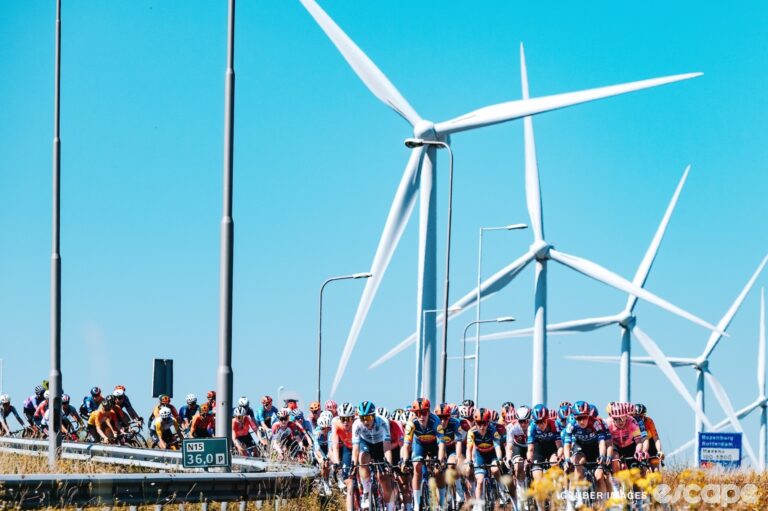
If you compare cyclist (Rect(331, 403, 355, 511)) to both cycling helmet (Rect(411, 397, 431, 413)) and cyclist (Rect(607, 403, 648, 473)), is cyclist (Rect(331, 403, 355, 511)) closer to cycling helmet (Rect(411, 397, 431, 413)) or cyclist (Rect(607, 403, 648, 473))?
cycling helmet (Rect(411, 397, 431, 413))

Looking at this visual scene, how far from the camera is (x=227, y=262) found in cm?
1853

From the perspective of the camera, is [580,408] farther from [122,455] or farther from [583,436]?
[122,455]

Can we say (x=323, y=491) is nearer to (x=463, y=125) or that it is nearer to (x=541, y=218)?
(x=463, y=125)

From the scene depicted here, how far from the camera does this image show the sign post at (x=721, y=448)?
1195 inches

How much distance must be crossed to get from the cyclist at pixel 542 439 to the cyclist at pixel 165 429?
8240 mm

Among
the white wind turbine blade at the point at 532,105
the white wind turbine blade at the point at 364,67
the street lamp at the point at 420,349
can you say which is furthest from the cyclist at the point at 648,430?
the white wind turbine blade at the point at 364,67

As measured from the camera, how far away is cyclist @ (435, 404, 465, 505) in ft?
61.1

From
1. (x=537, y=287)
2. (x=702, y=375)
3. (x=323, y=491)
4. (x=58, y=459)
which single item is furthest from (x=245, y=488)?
(x=702, y=375)

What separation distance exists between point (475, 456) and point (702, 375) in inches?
1803

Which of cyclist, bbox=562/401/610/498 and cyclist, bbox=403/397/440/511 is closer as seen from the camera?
cyclist, bbox=562/401/610/498

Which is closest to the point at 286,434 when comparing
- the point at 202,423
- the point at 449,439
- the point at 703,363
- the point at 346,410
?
the point at 202,423

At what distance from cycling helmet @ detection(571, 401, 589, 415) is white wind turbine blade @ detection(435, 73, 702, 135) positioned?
41.5ft

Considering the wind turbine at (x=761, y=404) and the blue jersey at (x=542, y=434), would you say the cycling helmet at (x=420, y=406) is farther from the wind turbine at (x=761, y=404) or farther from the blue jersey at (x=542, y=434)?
the wind turbine at (x=761, y=404)

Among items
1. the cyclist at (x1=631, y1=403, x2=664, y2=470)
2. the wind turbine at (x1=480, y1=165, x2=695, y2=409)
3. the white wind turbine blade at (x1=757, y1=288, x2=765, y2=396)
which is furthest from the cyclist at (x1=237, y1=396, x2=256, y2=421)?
the white wind turbine blade at (x1=757, y1=288, x2=765, y2=396)
